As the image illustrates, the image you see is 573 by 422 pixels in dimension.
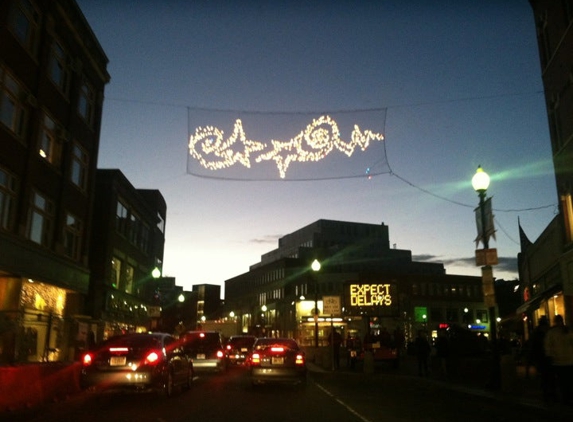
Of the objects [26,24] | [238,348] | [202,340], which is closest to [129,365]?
[202,340]

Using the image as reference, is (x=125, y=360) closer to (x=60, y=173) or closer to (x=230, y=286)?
(x=60, y=173)

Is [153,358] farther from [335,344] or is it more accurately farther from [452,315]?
[452,315]

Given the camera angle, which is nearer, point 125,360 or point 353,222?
point 125,360

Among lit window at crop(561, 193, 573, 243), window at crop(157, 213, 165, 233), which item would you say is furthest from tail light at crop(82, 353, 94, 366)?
window at crop(157, 213, 165, 233)

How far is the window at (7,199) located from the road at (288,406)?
9465 millimetres

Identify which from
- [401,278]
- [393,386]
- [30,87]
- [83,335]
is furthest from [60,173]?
[401,278]

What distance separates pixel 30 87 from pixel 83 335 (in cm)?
1117

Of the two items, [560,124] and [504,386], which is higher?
[560,124]

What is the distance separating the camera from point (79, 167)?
1138 inches

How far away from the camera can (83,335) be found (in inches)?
1024

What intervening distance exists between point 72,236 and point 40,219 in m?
4.04

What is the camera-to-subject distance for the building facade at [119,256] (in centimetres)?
3578

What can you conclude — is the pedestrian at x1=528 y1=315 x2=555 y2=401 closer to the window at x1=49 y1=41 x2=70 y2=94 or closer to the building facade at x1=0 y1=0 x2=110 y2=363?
the building facade at x1=0 y1=0 x2=110 y2=363

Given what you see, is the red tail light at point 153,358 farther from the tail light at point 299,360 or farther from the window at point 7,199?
the window at point 7,199
